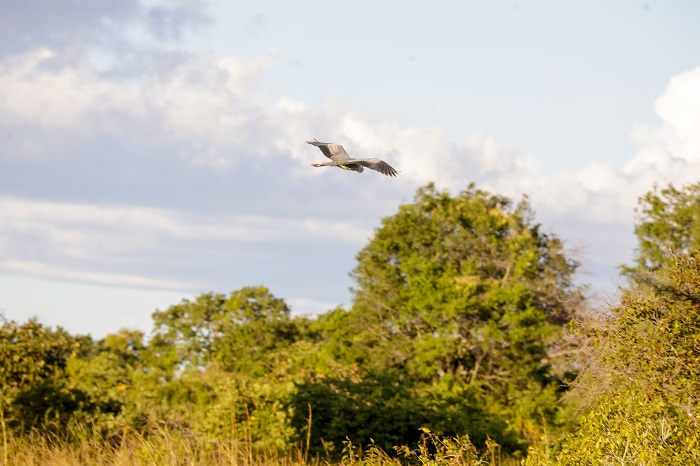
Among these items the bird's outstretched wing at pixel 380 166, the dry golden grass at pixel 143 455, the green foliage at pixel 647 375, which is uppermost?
the bird's outstretched wing at pixel 380 166

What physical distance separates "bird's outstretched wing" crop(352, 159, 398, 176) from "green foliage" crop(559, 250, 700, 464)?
149 inches

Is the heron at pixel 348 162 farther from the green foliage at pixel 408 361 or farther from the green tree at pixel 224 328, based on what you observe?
the green tree at pixel 224 328

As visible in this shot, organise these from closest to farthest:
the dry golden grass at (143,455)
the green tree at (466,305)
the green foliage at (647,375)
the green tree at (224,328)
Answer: the green foliage at (647,375)
the dry golden grass at (143,455)
the green tree at (466,305)
the green tree at (224,328)

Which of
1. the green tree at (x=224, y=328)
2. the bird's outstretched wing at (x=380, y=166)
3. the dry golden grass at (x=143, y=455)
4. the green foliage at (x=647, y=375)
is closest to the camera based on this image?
the green foliage at (x=647, y=375)

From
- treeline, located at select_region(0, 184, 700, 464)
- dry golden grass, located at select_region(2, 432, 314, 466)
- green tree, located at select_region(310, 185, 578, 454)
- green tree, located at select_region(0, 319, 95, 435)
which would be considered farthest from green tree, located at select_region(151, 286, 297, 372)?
dry golden grass, located at select_region(2, 432, 314, 466)

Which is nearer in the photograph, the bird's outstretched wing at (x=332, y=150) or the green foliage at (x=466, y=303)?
the bird's outstretched wing at (x=332, y=150)

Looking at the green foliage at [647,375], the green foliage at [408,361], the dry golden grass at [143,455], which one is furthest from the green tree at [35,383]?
the green foliage at [647,375]

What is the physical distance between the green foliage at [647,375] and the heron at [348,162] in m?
3.86

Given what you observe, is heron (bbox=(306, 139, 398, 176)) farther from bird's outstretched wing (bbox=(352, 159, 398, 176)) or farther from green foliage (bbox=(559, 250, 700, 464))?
green foliage (bbox=(559, 250, 700, 464))

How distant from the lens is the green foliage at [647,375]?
10391 millimetres

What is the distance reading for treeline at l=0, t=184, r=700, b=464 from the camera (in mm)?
11820

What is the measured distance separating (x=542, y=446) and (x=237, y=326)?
32.2m

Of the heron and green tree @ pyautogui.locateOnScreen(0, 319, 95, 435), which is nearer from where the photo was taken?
the heron

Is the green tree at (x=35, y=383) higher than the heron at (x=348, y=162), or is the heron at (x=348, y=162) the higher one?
the heron at (x=348, y=162)
